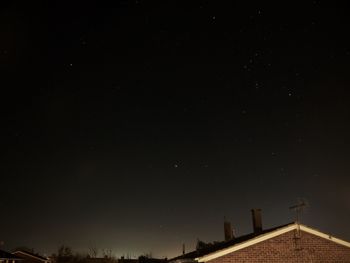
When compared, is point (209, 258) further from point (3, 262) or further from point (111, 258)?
point (3, 262)

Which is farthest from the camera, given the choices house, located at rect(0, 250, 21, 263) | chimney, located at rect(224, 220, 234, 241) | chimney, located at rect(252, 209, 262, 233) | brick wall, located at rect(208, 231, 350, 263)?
house, located at rect(0, 250, 21, 263)

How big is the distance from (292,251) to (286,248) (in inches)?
14.1

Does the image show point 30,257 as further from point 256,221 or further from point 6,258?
point 256,221

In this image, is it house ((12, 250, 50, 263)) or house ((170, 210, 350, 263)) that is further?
house ((12, 250, 50, 263))

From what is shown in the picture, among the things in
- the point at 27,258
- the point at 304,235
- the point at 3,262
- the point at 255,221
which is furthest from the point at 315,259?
the point at 27,258

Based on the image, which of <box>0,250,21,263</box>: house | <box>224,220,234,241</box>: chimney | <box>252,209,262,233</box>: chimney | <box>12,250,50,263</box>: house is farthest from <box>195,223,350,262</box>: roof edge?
<box>12,250,50,263</box>: house

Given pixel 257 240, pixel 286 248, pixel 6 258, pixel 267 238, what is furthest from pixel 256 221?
pixel 6 258

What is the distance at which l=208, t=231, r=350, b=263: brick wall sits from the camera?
1972 cm

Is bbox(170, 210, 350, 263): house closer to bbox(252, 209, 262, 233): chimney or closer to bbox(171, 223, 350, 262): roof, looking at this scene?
bbox(171, 223, 350, 262): roof

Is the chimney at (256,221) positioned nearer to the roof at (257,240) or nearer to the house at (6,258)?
the roof at (257,240)

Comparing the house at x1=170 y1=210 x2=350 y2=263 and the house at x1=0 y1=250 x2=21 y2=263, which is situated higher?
the house at x1=0 y1=250 x2=21 y2=263

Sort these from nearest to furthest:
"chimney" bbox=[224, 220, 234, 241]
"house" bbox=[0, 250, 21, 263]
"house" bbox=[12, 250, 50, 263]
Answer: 1. "chimney" bbox=[224, 220, 234, 241]
2. "house" bbox=[0, 250, 21, 263]
3. "house" bbox=[12, 250, 50, 263]

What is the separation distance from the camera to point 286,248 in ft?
67.2

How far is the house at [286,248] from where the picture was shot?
19.6 metres
